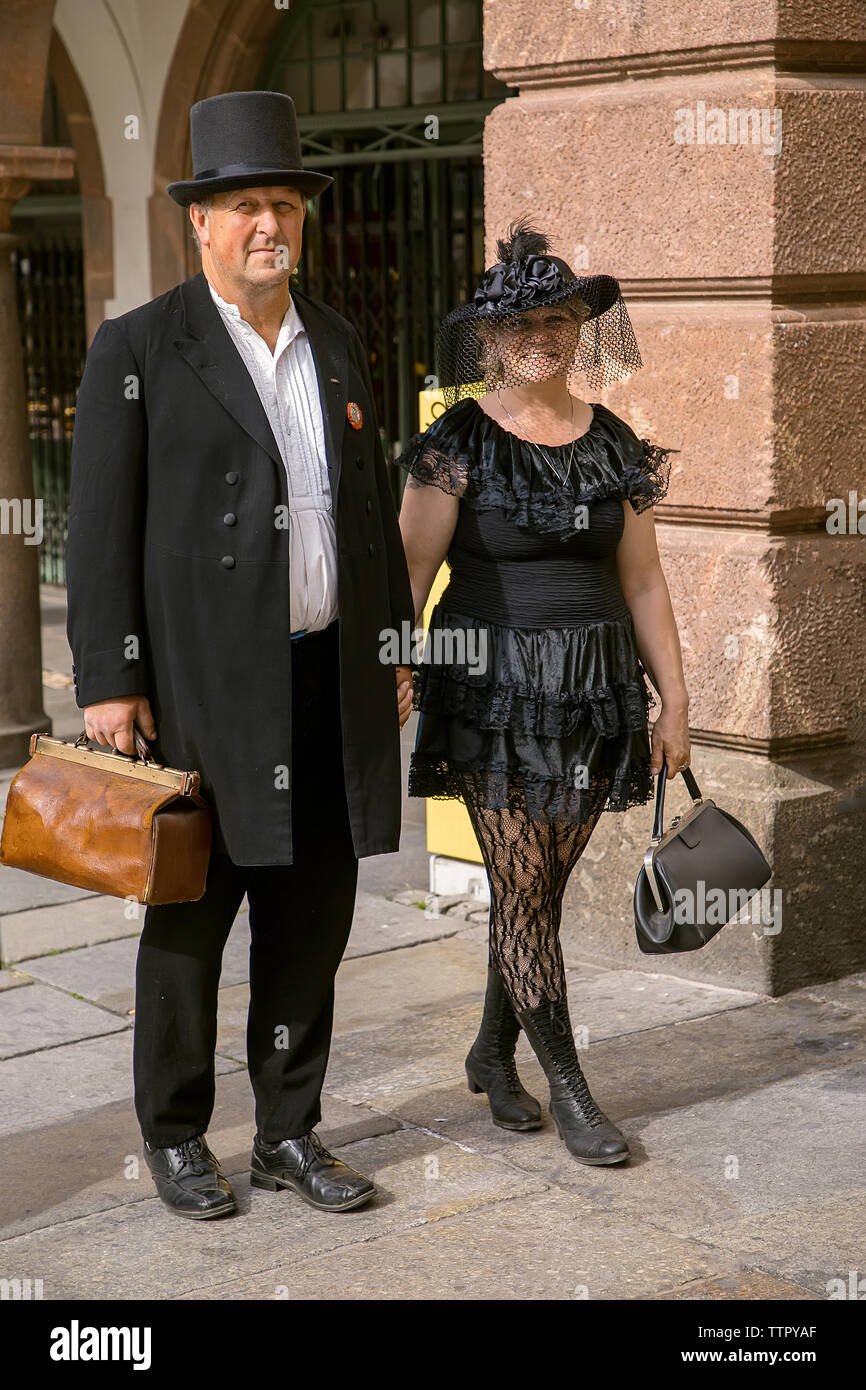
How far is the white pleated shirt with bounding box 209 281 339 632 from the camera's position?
3273mm

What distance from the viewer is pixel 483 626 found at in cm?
361

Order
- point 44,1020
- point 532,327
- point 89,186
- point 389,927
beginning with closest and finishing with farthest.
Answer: point 532,327, point 44,1020, point 389,927, point 89,186

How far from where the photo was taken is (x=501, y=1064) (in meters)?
3.88

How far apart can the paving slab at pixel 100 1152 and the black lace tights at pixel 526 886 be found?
1.56ft

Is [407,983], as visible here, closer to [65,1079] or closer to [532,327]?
[65,1079]

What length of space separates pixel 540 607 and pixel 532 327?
1.81 feet

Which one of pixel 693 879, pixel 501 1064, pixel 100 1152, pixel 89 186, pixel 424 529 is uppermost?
pixel 89 186

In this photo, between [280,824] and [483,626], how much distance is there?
0.64 meters

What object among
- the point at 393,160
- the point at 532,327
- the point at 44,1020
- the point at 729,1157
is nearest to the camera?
the point at 532,327

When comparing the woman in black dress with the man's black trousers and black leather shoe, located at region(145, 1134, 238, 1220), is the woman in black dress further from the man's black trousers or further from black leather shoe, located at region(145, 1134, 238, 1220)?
black leather shoe, located at region(145, 1134, 238, 1220)

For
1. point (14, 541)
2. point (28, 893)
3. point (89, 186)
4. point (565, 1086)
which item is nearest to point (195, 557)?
point (565, 1086)

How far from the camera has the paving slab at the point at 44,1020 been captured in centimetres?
446

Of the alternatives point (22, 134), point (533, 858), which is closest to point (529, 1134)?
point (533, 858)

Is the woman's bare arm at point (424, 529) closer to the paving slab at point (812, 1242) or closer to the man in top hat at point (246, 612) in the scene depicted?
the man in top hat at point (246, 612)
